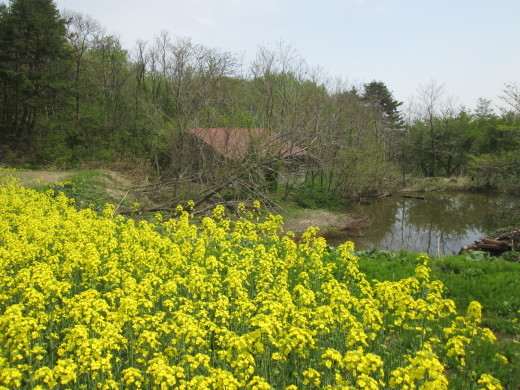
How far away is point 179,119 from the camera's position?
18.4 meters

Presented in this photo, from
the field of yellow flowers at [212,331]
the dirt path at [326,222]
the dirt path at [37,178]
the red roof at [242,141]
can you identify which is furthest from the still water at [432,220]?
the dirt path at [37,178]

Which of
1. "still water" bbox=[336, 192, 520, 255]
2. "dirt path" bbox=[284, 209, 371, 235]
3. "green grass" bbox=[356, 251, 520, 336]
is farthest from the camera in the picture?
"dirt path" bbox=[284, 209, 371, 235]

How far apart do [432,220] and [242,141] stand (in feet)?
40.0

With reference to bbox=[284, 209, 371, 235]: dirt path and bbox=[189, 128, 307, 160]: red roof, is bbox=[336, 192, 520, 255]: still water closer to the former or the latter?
bbox=[284, 209, 371, 235]: dirt path

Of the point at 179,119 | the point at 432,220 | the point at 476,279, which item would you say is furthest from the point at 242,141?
the point at 476,279

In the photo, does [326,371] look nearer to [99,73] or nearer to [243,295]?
[243,295]

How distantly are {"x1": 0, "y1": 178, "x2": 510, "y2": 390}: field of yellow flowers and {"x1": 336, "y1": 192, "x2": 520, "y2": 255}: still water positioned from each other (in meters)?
8.03

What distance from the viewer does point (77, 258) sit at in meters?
6.29

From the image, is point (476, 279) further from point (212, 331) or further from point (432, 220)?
point (432, 220)

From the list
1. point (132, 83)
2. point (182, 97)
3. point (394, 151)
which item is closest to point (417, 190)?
point (394, 151)

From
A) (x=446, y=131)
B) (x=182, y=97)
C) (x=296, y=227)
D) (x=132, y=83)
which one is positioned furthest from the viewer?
(x=446, y=131)

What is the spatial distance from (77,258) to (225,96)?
18.4 m

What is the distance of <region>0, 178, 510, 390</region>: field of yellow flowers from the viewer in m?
3.51

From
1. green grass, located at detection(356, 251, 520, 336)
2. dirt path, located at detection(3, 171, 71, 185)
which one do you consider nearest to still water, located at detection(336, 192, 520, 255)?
green grass, located at detection(356, 251, 520, 336)
